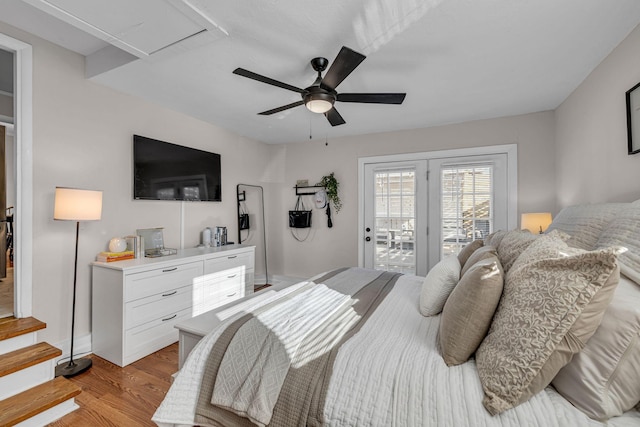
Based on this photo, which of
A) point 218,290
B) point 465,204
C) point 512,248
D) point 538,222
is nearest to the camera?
point 512,248

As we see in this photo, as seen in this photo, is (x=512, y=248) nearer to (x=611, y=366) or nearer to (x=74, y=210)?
(x=611, y=366)

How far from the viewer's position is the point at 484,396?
933mm

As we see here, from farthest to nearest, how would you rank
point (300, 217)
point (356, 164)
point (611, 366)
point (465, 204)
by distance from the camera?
point (300, 217) < point (356, 164) < point (465, 204) < point (611, 366)

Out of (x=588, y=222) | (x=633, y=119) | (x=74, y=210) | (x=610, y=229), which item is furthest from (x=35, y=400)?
(x=633, y=119)

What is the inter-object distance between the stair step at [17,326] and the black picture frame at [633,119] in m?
4.21

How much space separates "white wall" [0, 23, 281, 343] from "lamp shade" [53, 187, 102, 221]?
10.7 inches

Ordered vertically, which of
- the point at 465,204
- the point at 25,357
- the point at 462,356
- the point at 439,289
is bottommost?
the point at 25,357

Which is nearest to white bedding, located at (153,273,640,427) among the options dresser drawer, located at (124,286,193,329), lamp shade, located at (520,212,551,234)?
dresser drawer, located at (124,286,193,329)

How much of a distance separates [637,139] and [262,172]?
4.18 metres

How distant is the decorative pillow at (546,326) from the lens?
87cm

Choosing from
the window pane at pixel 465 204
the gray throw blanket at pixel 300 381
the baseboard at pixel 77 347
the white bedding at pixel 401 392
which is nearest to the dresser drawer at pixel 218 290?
the baseboard at pixel 77 347

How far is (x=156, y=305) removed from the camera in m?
2.58

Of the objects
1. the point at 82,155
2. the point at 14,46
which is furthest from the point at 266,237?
the point at 14,46

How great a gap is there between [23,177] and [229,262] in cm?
191
